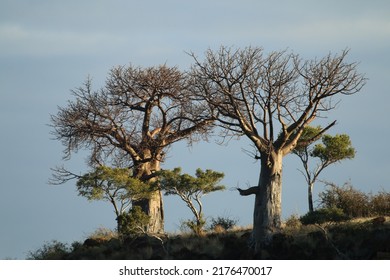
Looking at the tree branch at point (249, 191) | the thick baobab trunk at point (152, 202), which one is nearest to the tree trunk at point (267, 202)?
the tree branch at point (249, 191)

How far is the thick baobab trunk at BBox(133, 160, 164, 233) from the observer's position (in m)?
31.8

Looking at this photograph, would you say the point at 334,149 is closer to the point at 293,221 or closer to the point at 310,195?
the point at 310,195

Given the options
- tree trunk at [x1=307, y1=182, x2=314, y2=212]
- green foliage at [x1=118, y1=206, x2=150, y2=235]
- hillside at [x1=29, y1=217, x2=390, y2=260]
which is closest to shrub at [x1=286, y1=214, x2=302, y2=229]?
hillside at [x1=29, y1=217, x2=390, y2=260]

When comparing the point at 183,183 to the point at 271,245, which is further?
the point at 183,183

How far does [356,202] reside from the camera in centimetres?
3102

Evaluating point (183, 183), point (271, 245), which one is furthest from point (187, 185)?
point (271, 245)

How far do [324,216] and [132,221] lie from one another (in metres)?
8.54

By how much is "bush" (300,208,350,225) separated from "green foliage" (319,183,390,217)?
5.72ft

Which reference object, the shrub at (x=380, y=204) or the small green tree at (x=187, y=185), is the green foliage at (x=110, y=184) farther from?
the shrub at (x=380, y=204)

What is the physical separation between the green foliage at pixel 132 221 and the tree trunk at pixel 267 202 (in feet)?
24.5

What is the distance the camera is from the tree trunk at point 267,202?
71.8ft

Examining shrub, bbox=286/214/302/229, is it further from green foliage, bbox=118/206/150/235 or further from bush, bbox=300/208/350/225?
green foliage, bbox=118/206/150/235

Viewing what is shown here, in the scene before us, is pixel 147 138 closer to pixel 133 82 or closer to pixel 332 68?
pixel 133 82

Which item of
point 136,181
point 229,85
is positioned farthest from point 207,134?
point 229,85
